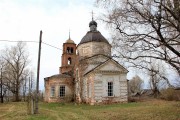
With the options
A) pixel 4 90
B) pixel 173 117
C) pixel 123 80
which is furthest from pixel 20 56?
pixel 173 117

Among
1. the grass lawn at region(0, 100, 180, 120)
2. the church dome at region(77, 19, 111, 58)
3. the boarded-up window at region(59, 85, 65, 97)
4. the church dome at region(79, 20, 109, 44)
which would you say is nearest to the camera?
the grass lawn at region(0, 100, 180, 120)

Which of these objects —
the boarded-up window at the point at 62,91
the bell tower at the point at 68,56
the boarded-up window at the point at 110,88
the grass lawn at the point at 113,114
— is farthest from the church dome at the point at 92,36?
the grass lawn at the point at 113,114

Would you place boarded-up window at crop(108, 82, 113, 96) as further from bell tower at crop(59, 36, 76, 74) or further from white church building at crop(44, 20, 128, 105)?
bell tower at crop(59, 36, 76, 74)

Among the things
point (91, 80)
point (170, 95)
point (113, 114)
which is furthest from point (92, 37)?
point (113, 114)

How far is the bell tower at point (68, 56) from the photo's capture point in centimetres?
5131

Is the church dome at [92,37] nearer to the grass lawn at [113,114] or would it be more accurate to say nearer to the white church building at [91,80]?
the white church building at [91,80]

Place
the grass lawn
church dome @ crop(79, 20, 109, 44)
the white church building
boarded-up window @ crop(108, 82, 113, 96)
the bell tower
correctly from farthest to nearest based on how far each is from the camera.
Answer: the bell tower → church dome @ crop(79, 20, 109, 44) → boarded-up window @ crop(108, 82, 113, 96) → the white church building → the grass lawn

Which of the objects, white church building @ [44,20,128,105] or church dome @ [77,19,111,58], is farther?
church dome @ [77,19,111,58]

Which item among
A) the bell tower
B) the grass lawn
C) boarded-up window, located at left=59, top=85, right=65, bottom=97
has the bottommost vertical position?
the grass lawn

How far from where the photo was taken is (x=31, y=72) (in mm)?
62469

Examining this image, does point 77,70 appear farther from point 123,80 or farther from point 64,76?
point 123,80

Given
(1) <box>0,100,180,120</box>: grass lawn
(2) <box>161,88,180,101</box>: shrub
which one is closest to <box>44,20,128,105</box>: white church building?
(1) <box>0,100,180,120</box>: grass lawn

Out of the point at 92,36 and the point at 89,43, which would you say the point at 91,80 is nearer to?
the point at 89,43

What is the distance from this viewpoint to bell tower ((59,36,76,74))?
51.3 m
